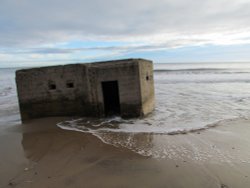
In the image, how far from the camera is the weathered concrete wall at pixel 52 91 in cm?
824

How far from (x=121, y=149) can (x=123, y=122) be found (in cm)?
223

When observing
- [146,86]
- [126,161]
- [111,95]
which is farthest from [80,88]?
[126,161]

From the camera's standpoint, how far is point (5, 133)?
732cm

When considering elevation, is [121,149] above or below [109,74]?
below

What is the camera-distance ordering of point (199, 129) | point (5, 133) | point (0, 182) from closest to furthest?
1. point (0, 182)
2. point (199, 129)
3. point (5, 133)

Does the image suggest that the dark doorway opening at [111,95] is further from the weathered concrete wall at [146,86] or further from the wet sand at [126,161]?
the wet sand at [126,161]

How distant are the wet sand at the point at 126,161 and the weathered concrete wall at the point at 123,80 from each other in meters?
1.55

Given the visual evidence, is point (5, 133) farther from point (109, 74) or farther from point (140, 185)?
point (140, 185)

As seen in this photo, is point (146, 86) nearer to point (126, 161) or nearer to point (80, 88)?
point (80, 88)

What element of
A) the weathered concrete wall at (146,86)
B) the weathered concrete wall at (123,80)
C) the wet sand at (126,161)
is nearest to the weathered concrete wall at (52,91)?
the weathered concrete wall at (123,80)

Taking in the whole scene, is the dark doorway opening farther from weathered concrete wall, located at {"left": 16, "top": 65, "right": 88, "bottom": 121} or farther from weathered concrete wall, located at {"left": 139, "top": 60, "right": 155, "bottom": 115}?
weathered concrete wall, located at {"left": 16, "top": 65, "right": 88, "bottom": 121}

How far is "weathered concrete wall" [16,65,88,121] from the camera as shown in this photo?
324 inches

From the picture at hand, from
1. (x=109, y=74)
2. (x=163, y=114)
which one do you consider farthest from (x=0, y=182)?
(x=163, y=114)

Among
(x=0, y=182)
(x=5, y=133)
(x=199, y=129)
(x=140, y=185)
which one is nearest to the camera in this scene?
(x=140, y=185)
